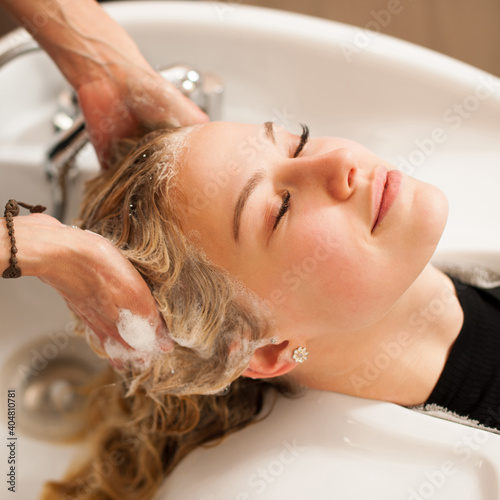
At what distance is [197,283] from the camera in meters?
1.08

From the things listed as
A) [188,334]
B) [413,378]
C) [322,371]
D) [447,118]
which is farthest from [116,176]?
[447,118]

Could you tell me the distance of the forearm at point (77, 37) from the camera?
1259 mm

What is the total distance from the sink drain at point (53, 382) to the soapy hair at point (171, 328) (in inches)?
7.4

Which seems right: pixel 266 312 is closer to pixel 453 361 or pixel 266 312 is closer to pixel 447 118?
pixel 453 361

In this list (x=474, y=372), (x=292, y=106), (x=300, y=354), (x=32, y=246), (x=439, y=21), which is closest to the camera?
(x=32, y=246)

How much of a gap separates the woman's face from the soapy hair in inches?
2.0

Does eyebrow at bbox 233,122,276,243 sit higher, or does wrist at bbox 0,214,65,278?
eyebrow at bbox 233,122,276,243

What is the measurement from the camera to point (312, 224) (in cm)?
99

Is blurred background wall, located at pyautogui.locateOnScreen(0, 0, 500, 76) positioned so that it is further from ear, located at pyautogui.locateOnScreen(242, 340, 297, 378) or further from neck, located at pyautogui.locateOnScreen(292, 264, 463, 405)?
ear, located at pyautogui.locateOnScreen(242, 340, 297, 378)

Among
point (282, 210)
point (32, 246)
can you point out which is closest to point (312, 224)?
point (282, 210)

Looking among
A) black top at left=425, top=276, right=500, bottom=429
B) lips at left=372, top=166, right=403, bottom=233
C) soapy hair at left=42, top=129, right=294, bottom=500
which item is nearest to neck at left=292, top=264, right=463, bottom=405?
black top at left=425, top=276, right=500, bottom=429

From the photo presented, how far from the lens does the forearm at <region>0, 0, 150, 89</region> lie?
4.13 ft

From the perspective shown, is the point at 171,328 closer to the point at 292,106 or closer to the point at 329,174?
the point at 329,174

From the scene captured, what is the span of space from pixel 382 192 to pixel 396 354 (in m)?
0.39
